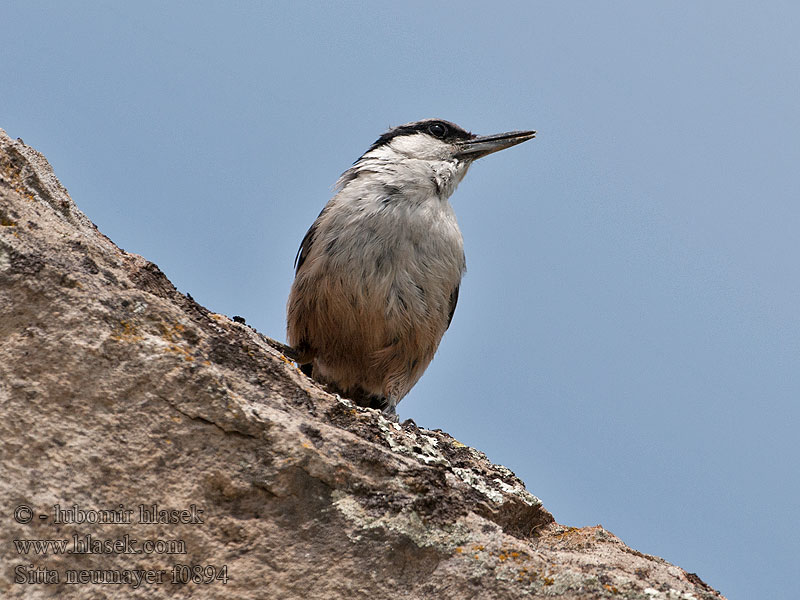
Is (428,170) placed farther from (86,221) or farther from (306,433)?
(306,433)

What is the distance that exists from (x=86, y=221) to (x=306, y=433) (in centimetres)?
189

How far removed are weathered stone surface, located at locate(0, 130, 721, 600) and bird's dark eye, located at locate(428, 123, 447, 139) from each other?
4486mm

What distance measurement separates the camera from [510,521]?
12.6 feet

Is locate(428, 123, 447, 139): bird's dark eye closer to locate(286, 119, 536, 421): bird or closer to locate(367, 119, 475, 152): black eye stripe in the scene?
locate(367, 119, 475, 152): black eye stripe

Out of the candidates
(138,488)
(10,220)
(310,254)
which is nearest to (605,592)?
(138,488)

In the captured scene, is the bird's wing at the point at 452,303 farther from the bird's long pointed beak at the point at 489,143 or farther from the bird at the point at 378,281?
the bird's long pointed beak at the point at 489,143

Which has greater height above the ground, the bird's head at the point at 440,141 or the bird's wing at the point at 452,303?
the bird's head at the point at 440,141

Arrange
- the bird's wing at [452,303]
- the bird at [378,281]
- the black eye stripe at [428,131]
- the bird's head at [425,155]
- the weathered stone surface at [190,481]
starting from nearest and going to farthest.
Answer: the weathered stone surface at [190,481] → the bird at [378,281] → the bird's head at [425,155] → the bird's wing at [452,303] → the black eye stripe at [428,131]

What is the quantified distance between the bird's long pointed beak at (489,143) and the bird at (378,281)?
0.46 metres

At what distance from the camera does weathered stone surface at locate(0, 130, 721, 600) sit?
294 cm

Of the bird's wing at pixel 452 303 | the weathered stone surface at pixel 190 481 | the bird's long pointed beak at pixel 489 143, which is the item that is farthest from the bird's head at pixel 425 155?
the weathered stone surface at pixel 190 481

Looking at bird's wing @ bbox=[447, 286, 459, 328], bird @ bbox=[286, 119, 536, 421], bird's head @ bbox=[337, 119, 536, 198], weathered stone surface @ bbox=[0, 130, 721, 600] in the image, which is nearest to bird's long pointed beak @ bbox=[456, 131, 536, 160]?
bird's head @ bbox=[337, 119, 536, 198]

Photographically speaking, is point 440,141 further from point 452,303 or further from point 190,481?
point 190,481

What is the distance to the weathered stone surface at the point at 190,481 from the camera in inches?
116
